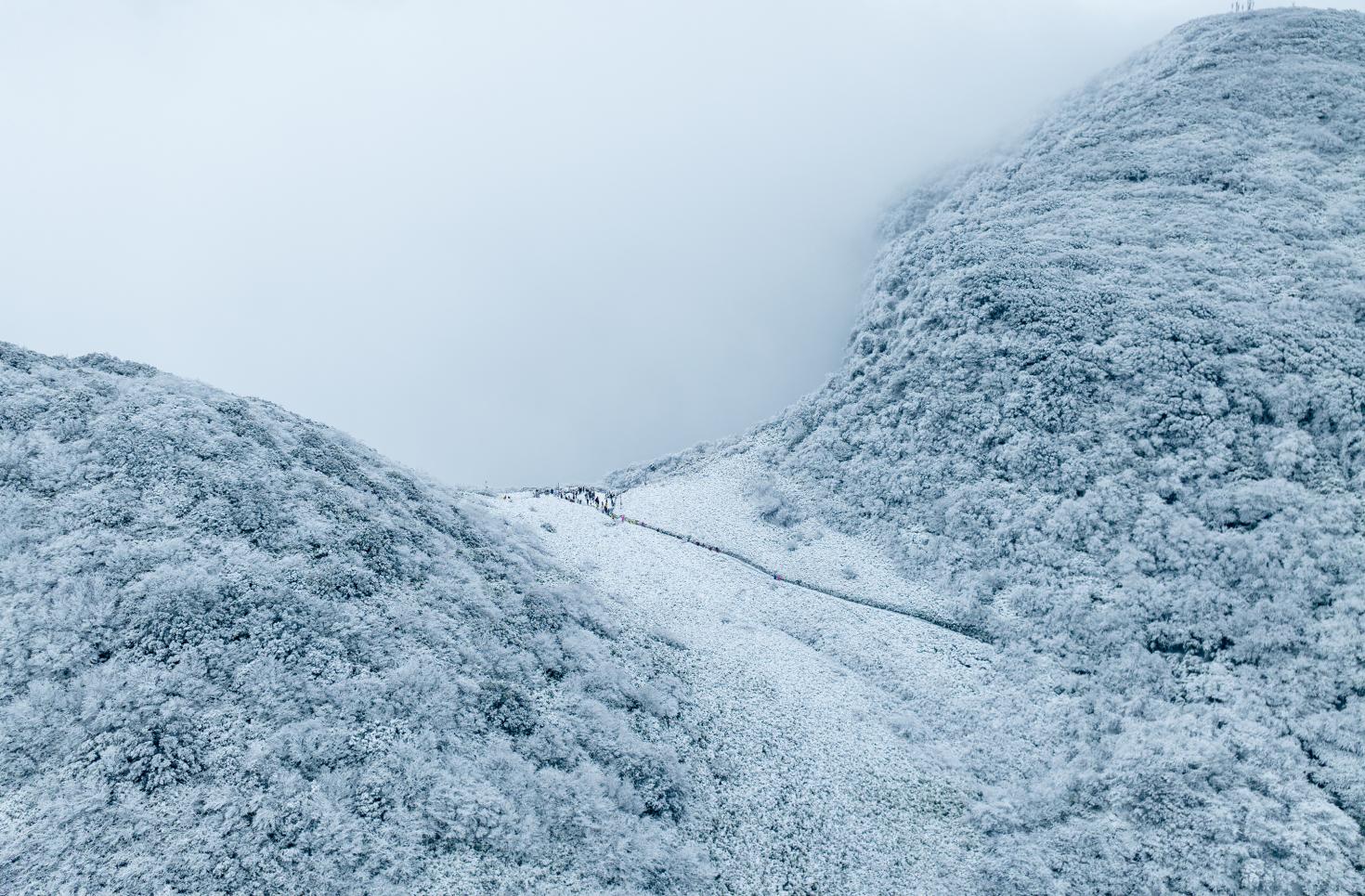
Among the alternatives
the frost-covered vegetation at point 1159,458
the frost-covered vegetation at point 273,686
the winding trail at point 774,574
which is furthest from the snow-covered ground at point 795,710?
the frost-covered vegetation at point 1159,458

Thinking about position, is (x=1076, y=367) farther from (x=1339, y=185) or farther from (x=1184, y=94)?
(x=1184, y=94)

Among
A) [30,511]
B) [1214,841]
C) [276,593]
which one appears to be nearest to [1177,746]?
[1214,841]

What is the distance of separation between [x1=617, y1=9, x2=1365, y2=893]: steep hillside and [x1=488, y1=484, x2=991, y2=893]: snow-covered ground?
1.73m

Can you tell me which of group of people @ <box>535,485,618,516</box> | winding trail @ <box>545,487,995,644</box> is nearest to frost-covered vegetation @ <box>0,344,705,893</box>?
winding trail @ <box>545,487,995,644</box>

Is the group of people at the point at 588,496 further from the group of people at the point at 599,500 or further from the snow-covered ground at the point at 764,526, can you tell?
the snow-covered ground at the point at 764,526

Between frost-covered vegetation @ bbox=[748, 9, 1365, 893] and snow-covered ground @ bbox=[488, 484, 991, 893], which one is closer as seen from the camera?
snow-covered ground @ bbox=[488, 484, 991, 893]

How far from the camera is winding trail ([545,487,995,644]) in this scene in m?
26.3

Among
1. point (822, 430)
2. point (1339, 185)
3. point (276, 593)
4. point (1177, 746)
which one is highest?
point (1339, 185)

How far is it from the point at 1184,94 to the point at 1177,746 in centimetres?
3974

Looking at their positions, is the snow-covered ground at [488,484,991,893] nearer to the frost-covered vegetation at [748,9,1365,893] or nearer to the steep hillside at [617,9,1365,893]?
the steep hillside at [617,9,1365,893]

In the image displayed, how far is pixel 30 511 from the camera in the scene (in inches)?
669

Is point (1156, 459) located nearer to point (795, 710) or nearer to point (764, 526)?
point (764, 526)

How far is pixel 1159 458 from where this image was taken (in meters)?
26.9

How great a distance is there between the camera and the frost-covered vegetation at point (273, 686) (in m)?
13.1
